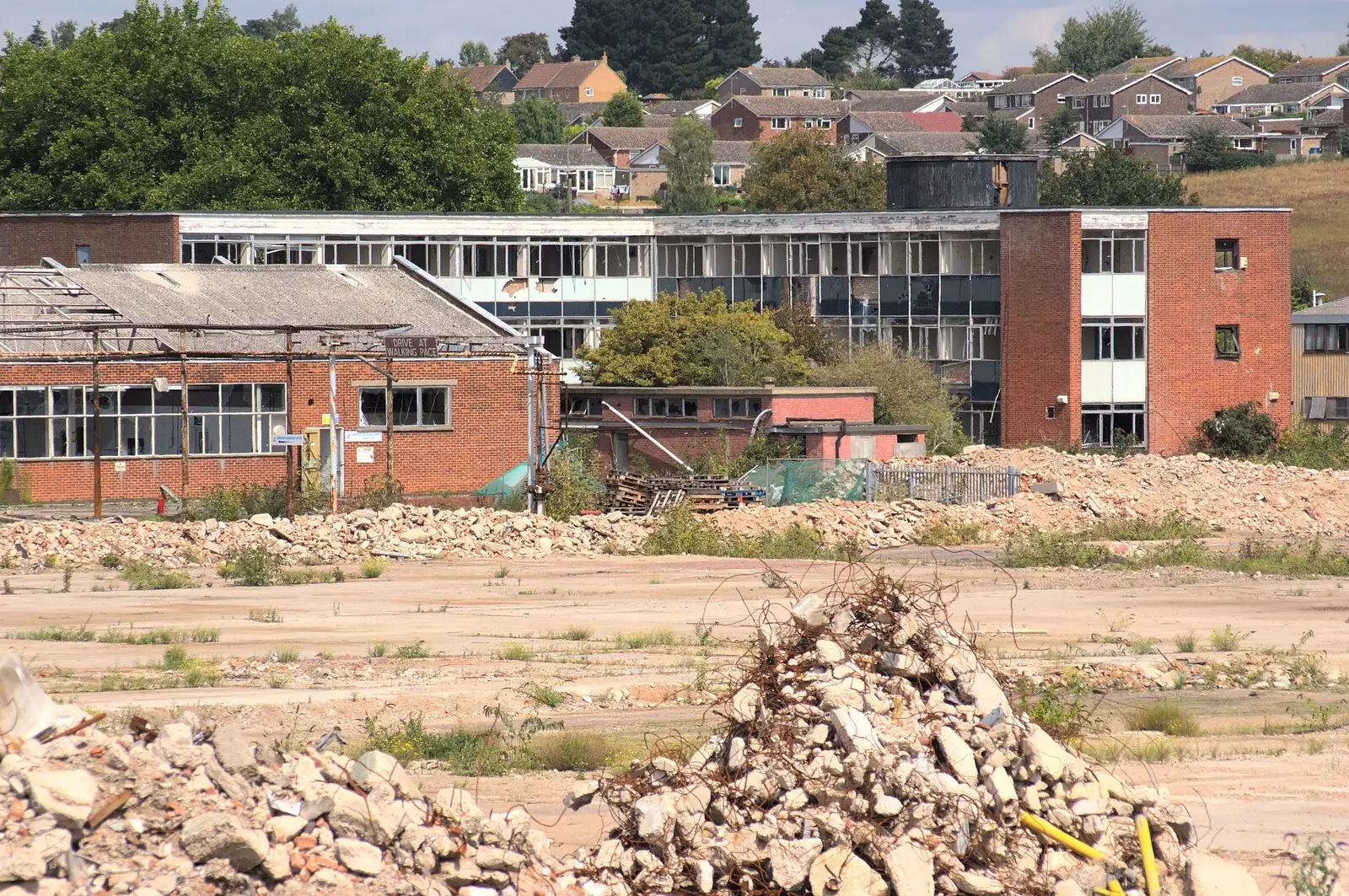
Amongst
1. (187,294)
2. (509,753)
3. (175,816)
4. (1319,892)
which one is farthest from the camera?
(187,294)

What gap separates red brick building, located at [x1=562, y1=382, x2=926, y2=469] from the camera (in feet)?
143

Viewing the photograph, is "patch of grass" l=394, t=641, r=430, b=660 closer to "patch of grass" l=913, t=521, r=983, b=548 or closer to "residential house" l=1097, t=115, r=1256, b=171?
"patch of grass" l=913, t=521, r=983, b=548

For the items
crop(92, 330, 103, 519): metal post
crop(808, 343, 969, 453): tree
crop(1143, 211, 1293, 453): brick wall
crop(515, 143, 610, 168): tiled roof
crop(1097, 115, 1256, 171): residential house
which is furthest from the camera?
crop(1097, 115, 1256, 171): residential house

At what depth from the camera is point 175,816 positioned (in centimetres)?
1020

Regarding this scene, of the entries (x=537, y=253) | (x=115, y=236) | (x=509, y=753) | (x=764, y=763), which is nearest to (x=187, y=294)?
(x=115, y=236)

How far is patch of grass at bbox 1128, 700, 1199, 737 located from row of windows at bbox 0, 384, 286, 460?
26.5 metres

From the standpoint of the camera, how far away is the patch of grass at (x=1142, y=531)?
3669 cm

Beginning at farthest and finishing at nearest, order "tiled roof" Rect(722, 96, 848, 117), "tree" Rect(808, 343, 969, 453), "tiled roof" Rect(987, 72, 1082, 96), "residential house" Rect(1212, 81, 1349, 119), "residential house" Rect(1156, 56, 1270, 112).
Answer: "residential house" Rect(1156, 56, 1270, 112), "tiled roof" Rect(987, 72, 1082, 96), "residential house" Rect(1212, 81, 1349, 119), "tiled roof" Rect(722, 96, 848, 117), "tree" Rect(808, 343, 969, 453)

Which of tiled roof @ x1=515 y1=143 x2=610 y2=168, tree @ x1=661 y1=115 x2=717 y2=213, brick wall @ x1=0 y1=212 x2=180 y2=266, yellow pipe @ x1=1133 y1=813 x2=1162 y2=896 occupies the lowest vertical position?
yellow pipe @ x1=1133 y1=813 x2=1162 y2=896

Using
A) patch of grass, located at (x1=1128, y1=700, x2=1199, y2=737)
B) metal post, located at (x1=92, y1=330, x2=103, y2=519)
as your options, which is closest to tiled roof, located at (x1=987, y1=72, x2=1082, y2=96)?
metal post, located at (x1=92, y1=330, x2=103, y2=519)

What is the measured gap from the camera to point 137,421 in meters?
39.5

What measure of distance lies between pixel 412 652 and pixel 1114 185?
217 ft

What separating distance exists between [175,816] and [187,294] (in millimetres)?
34538

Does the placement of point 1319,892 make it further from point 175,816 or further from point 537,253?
point 537,253
